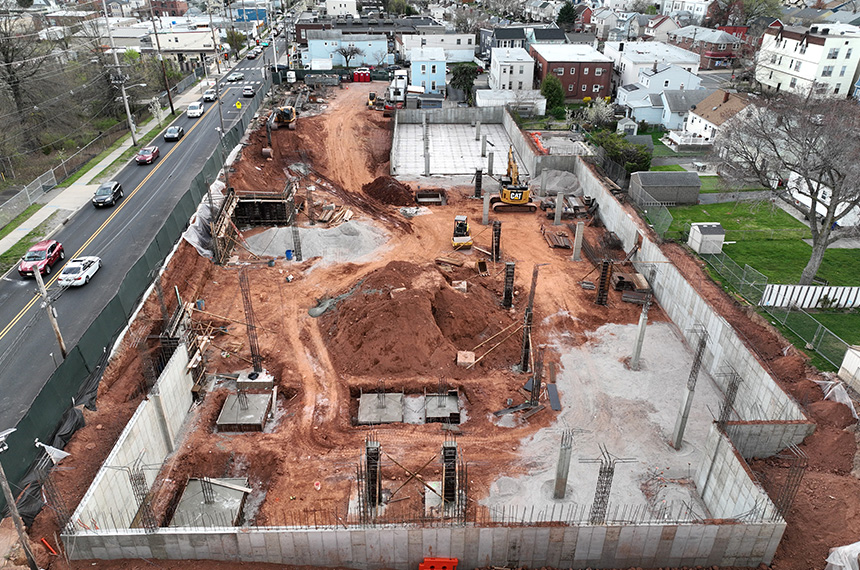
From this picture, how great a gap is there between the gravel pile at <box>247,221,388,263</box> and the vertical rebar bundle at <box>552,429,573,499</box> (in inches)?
757

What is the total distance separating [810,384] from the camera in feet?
68.4

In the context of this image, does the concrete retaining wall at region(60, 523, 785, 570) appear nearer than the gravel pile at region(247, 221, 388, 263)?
Yes

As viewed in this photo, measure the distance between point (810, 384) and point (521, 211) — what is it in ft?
76.2

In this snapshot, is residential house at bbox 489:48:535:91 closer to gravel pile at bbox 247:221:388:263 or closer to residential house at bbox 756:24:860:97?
residential house at bbox 756:24:860:97

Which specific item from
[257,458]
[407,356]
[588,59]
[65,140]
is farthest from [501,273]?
[588,59]

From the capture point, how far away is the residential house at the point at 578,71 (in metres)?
68.6

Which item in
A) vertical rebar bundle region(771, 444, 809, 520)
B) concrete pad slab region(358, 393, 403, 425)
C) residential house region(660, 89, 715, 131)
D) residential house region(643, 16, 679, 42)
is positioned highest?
residential house region(643, 16, 679, 42)

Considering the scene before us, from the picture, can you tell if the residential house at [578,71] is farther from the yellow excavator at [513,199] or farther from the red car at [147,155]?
the red car at [147,155]

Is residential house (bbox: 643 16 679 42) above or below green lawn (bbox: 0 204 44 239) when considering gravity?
above

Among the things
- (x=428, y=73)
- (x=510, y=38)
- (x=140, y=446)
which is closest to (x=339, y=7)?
(x=510, y=38)

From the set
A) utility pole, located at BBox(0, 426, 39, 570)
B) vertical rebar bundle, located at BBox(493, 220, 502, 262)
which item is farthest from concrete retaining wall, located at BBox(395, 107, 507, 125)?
utility pole, located at BBox(0, 426, 39, 570)

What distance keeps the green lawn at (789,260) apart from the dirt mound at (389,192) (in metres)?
21.3

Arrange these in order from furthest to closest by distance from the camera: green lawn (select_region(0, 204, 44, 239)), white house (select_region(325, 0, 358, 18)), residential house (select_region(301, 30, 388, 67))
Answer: white house (select_region(325, 0, 358, 18)), residential house (select_region(301, 30, 388, 67)), green lawn (select_region(0, 204, 44, 239))

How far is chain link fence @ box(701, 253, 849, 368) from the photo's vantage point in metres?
22.7
